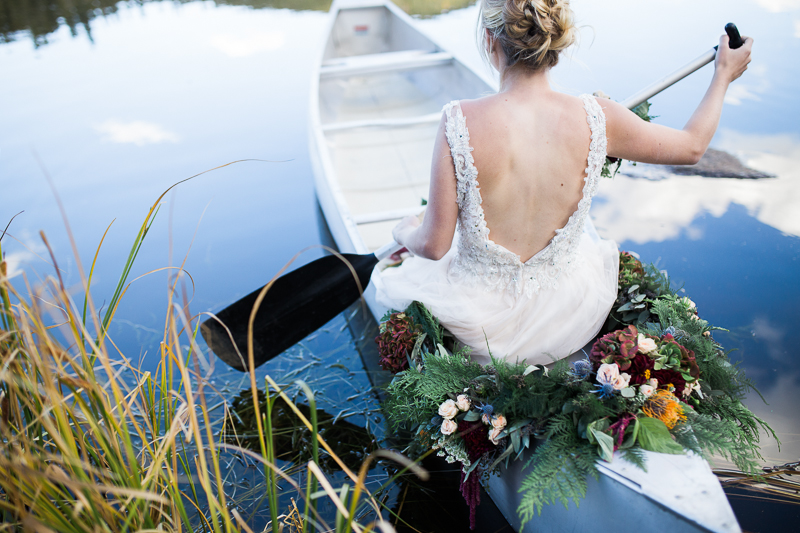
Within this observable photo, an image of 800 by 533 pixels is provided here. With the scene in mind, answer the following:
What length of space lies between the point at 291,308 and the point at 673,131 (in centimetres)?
158

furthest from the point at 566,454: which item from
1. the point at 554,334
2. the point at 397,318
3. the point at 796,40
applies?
Answer: the point at 796,40

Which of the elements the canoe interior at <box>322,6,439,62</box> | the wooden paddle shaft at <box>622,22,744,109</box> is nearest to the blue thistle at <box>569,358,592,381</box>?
the wooden paddle shaft at <box>622,22,744,109</box>

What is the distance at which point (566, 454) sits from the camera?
1.07m

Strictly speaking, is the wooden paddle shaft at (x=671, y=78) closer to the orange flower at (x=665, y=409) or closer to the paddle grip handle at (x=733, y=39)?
the paddle grip handle at (x=733, y=39)

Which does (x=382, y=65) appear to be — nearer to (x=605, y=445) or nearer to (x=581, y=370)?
(x=581, y=370)

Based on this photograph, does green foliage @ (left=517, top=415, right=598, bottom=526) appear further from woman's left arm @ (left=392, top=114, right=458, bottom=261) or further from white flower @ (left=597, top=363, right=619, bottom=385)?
woman's left arm @ (left=392, top=114, right=458, bottom=261)

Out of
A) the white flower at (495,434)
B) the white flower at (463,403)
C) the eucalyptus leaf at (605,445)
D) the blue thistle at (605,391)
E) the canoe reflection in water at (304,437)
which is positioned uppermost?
the blue thistle at (605,391)

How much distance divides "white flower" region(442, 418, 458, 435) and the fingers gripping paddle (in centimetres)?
90

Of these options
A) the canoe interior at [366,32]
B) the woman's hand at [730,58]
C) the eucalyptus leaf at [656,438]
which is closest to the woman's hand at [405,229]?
the eucalyptus leaf at [656,438]

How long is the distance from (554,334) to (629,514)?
0.57 metres

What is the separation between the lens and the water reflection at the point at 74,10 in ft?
23.2

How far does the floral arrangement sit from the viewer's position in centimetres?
103

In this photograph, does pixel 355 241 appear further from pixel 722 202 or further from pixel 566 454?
pixel 722 202

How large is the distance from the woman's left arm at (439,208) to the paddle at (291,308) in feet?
1.99
